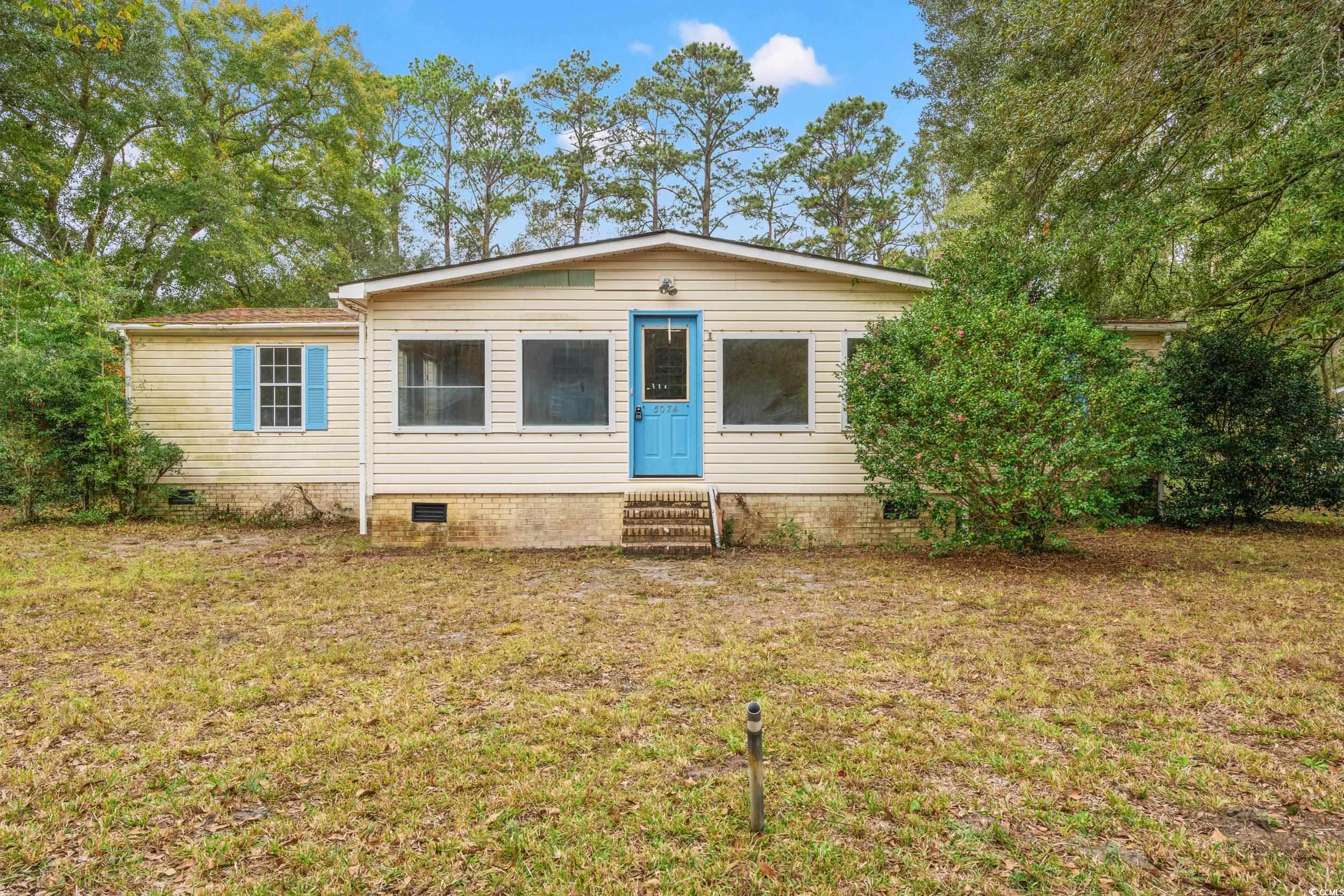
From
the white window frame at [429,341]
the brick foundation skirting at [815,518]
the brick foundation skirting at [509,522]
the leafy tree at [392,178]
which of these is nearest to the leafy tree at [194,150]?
the leafy tree at [392,178]

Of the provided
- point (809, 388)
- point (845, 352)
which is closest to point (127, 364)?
point (809, 388)

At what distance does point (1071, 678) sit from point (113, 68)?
19.7m

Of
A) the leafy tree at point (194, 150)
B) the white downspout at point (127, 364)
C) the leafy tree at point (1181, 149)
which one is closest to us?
the leafy tree at point (1181, 149)

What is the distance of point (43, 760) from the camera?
289 cm

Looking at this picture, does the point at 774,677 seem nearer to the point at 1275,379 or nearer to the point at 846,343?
the point at 846,343

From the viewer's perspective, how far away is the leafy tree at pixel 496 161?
70.5 feet

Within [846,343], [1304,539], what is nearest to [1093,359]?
[846,343]

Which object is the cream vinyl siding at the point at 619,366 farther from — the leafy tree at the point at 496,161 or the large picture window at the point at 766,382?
the leafy tree at the point at 496,161

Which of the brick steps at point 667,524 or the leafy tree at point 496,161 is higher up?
the leafy tree at point 496,161

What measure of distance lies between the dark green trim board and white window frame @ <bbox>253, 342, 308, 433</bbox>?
4.01m

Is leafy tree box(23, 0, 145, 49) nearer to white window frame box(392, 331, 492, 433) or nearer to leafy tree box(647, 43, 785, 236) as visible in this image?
white window frame box(392, 331, 492, 433)

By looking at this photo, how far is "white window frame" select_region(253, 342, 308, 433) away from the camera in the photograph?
10.4 m

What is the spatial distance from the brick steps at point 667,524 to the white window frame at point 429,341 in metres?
2.09

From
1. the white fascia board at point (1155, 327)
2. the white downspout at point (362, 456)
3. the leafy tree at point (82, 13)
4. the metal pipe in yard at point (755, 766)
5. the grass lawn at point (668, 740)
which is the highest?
the leafy tree at point (82, 13)
